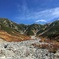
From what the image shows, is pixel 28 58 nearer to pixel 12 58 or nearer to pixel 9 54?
pixel 12 58

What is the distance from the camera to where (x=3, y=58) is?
2575 cm

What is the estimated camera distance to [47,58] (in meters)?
26.1

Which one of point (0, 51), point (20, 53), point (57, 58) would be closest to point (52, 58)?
point (57, 58)

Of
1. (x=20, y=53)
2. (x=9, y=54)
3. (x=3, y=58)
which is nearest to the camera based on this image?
(x=3, y=58)

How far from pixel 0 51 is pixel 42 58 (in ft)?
24.6

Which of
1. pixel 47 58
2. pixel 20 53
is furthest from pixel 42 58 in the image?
pixel 20 53

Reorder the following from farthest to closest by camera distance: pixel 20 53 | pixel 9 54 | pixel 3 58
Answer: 1. pixel 20 53
2. pixel 9 54
3. pixel 3 58

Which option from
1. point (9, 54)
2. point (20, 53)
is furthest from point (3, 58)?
point (20, 53)

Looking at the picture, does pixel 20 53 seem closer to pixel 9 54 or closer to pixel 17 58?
pixel 9 54

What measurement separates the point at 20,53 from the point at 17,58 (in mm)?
4740

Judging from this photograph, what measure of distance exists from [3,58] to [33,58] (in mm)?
4678

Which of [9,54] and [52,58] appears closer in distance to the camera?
[52,58]

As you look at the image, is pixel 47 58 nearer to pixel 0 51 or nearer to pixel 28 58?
pixel 28 58

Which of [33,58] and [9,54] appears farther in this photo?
[9,54]
